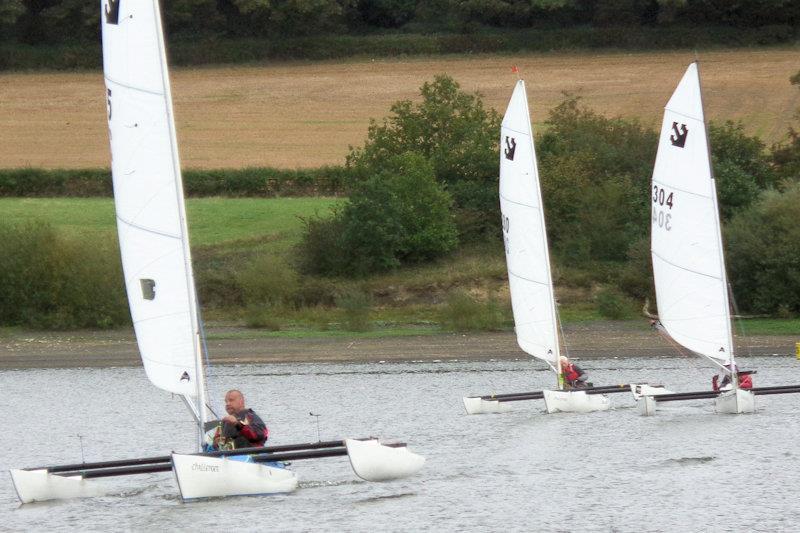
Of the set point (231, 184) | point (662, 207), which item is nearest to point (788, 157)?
point (231, 184)

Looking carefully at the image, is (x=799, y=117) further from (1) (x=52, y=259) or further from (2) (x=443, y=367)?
(1) (x=52, y=259)

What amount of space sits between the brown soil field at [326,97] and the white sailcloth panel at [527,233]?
1250 inches

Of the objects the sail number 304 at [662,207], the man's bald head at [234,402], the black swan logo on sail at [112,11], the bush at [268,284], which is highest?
the black swan logo on sail at [112,11]

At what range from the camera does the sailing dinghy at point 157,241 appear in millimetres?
19328

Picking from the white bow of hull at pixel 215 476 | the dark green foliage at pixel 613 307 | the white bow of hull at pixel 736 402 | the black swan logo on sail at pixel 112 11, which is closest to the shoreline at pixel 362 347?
the dark green foliage at pixel 613 307

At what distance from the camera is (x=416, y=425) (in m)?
31.6

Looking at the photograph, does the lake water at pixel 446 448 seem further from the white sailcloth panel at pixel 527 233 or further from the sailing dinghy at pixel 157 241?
the white sailcloth panel at pixel 527 233

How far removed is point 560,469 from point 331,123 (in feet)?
146

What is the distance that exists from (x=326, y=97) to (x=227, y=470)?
2080 inches

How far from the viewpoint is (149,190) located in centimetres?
1959

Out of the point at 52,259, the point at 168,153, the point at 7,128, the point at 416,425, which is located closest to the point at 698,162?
the point at 416,425

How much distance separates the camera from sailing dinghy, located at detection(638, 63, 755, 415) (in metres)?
28.4

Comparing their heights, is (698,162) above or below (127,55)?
below

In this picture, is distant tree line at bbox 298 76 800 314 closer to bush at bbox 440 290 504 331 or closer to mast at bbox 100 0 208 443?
bush at bbox 440 290 504 331
